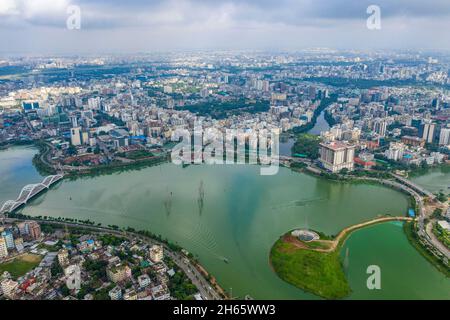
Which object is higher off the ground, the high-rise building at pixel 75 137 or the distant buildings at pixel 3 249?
the high-rise building at pixel 75 137

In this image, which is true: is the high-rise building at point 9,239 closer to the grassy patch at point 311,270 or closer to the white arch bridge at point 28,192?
the white arch bridge at point 28,192

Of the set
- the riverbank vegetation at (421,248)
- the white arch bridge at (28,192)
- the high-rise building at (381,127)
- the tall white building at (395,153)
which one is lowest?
the riverbank vegetation at (421,248)

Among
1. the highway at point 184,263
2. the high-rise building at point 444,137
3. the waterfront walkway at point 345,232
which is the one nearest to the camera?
the highway at point 184,263

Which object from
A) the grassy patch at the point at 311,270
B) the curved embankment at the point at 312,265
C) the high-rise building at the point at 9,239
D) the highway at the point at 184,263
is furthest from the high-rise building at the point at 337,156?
the high-rise building at the point at 9,239

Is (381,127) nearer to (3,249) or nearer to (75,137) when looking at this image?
(75,137)

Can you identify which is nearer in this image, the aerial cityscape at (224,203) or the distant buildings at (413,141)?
the aerial cityscape at (224,203)

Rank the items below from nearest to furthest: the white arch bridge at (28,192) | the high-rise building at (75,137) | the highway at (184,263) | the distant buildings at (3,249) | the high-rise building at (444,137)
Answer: the highway at (184,263) < the distant buildings at (3,249) < the white arch bridge at (28,192) < the high-rise building at (444,137) < the high-rise building at (75,137)
